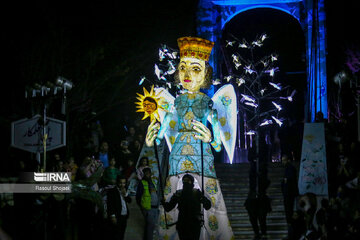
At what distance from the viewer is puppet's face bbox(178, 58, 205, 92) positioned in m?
12.2

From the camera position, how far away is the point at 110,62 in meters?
22.8

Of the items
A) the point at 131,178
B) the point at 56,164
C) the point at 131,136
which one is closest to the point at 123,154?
the point at 131,178

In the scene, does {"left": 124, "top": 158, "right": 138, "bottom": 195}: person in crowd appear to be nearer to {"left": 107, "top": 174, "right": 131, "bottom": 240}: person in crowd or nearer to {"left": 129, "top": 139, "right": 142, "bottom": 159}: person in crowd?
{"left": 129, "top": 139, "right": 142, "bottom": 159}: person in crowd

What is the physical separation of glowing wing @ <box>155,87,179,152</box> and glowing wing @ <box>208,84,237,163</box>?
0.85 m

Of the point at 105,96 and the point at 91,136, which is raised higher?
the point at 105,96

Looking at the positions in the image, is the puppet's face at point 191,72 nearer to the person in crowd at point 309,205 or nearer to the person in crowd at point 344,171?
the person in crowd at point 309,205

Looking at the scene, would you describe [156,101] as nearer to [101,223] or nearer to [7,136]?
[101,223]

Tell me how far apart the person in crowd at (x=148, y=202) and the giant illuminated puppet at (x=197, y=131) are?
126 centimetres

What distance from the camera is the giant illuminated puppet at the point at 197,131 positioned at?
1185 cm

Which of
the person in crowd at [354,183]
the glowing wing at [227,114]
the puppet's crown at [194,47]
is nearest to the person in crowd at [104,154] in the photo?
the glowing wing at [227,114]

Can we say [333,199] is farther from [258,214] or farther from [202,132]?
[202,132]

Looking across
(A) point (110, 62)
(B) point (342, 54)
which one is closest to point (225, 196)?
(A) point (110, 62)

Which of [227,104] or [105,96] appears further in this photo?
[105,96]

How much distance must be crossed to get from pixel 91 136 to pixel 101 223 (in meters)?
5.26
